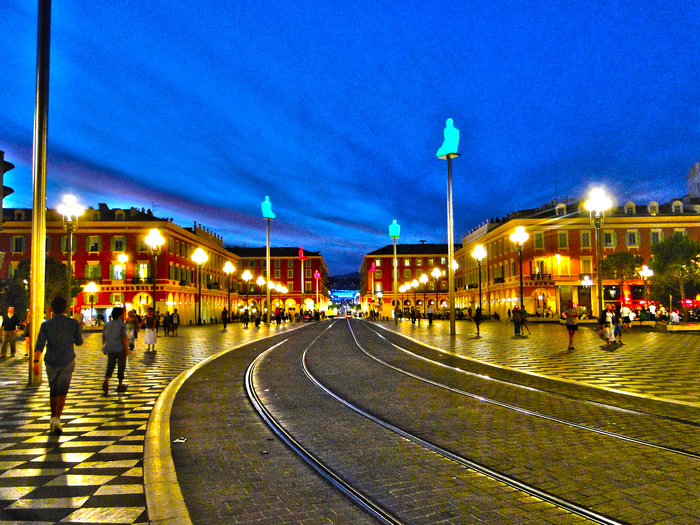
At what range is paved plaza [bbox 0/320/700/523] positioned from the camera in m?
4.45

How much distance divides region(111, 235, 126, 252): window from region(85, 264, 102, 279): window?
2.46 meters

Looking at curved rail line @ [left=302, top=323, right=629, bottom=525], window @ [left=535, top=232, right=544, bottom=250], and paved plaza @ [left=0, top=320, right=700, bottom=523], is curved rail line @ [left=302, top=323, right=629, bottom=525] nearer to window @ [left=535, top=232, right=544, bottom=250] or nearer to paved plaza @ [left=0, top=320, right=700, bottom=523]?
paved plaza @ [left=0, top=320, right=700, bottom=523]

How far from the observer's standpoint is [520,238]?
2719cm

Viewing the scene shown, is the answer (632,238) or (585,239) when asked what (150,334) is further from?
(632,238)

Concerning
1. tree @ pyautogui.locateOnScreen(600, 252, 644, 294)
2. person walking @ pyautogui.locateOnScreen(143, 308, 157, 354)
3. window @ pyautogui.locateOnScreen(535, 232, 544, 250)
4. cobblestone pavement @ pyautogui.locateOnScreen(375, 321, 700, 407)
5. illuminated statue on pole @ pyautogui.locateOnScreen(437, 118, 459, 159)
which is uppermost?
illuminated statue on pole @ pyautogui.locateOnScreen(437, 118, 459, 159)

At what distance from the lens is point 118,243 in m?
57.4

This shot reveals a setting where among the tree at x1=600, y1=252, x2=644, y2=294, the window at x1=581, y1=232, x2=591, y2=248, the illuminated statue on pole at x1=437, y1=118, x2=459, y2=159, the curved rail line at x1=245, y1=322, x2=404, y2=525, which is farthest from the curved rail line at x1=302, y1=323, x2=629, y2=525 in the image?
the window at x1=581, y1=232, x2=591, y2=248

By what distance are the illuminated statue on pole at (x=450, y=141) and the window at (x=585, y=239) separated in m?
→ 38.1

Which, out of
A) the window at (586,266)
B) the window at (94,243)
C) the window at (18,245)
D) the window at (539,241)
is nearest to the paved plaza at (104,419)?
the window at (539,241)

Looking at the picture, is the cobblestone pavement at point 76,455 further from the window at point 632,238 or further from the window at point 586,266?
the window at point 632,238

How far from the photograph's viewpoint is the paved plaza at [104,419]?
445 centimetres

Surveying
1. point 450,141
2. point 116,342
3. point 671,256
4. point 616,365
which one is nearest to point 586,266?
point 671,256

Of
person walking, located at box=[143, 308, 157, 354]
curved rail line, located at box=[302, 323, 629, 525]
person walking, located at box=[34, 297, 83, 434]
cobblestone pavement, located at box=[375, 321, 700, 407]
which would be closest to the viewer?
curved rail line, located at box=[302, 323, 629, 525]

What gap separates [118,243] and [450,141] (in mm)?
42341
